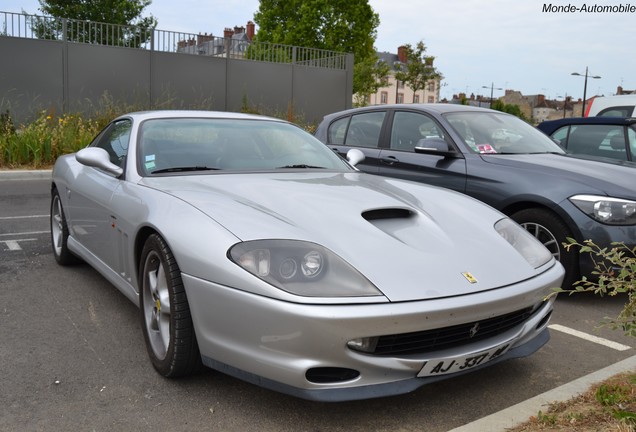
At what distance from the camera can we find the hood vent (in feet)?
9.93

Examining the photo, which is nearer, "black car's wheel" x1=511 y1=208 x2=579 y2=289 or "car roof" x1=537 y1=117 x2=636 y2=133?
"black car's wheel" x1=511 y1=208 x2=579 y2=289

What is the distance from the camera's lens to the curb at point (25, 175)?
35.7 feet

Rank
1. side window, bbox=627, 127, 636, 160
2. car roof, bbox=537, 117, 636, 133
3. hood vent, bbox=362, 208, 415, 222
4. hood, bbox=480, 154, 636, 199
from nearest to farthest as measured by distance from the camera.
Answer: hood vent, bbox=362, 208, 415, 222 < hood, bbox=480, 154, 636, 199 < side window, bbox=627, 127, 636, 160 < car roof, bbox=537, 117, 636, 133

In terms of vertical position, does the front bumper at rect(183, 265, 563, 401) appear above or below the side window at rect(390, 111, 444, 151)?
below

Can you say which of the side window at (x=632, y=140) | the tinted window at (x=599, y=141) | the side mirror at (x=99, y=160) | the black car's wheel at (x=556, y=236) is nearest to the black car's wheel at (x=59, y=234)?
the side mirror at (x=99, y=160)

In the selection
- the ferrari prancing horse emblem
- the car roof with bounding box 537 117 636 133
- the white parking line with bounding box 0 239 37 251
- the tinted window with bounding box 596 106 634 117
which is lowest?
the white parking line with bounding box 0 239 37 251

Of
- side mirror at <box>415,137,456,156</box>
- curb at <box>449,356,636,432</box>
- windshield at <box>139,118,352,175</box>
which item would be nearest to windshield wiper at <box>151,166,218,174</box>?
windshield at <box>139,118,352,175</box>

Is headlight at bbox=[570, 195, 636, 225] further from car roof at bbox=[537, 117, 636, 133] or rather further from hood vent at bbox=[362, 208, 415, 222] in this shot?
car roof at bbox=[537, 117, 636, 133]

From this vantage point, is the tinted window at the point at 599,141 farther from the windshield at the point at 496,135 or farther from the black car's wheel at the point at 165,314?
the black car's wheel at the point at 165,314

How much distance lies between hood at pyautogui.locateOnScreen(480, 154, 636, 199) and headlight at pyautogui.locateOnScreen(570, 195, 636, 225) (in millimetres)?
51

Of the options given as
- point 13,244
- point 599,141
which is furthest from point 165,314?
point 599,141

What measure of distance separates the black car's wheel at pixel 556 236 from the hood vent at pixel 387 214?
6.14ft

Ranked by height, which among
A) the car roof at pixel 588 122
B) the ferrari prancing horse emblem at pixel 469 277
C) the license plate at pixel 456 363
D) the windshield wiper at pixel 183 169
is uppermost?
the car roof at pixel 588 122

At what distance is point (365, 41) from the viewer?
35.8 metres
